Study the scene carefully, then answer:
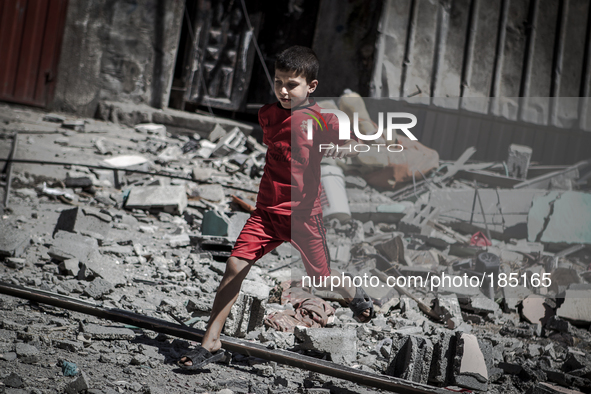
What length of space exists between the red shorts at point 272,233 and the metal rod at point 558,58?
18.0 feet

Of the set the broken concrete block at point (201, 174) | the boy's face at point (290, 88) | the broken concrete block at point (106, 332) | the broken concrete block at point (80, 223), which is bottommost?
the broken concrete block at point (106, 332)

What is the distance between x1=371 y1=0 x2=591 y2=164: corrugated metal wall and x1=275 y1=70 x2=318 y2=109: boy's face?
4.12 m

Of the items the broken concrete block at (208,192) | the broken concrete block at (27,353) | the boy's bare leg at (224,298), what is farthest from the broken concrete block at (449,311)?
the broken concrete block at (208,192)

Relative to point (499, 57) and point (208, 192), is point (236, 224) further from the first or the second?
point (499, 57)

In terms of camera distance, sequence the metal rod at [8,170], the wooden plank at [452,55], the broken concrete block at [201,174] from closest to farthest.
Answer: the metal rod at [8,170] → the broken concrete block at [201,174] → the wooden plank at [452,55]

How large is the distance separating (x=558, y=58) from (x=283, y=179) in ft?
19.5

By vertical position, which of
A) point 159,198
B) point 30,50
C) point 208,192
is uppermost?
point 30,50

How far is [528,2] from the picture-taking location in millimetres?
6539

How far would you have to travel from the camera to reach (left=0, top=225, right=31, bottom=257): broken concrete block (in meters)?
3.32

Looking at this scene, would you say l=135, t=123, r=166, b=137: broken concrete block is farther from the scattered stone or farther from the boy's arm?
the scattered stone

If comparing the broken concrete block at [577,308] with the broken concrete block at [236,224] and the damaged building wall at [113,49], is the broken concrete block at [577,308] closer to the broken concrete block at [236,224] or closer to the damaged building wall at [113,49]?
the broken concrete block at [236,224]

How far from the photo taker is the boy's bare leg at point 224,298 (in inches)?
91.5

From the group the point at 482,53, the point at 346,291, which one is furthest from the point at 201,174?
the point at 482,53

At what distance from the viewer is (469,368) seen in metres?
2.49
